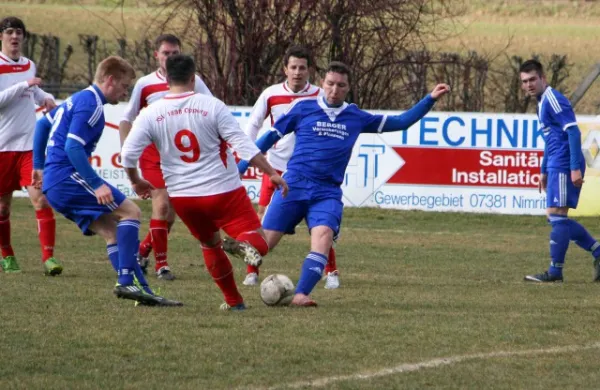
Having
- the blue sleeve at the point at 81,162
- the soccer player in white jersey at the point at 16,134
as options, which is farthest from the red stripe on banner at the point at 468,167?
the blue sleeve at the point at 81,162

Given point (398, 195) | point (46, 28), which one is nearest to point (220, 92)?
point (398, 195)

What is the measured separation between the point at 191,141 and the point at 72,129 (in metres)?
1.28

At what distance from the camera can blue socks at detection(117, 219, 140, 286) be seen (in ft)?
28.1

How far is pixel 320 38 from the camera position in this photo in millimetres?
20688

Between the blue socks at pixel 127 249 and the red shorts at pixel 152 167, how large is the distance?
208 centimetres

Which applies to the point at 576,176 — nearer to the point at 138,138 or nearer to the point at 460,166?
the point at 138,138

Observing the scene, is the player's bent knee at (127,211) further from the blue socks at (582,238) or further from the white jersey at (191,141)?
the blue socks at (582,238)

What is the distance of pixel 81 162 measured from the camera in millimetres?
8484

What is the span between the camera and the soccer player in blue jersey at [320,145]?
902cm

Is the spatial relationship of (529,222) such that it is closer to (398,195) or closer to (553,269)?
(398,195)

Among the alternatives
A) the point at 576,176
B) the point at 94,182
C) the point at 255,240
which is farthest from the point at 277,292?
the point at 576,176

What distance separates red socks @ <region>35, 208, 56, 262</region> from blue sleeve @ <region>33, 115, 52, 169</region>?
41.2 inches

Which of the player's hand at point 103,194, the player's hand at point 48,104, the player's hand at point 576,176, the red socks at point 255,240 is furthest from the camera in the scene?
the player's hand at point 576,176

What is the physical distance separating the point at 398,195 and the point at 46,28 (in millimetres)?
28152
